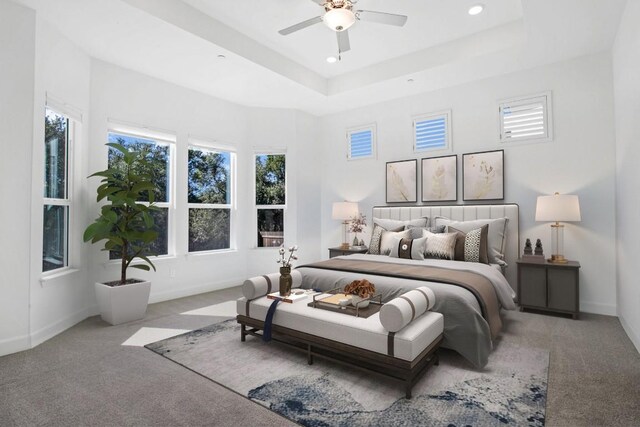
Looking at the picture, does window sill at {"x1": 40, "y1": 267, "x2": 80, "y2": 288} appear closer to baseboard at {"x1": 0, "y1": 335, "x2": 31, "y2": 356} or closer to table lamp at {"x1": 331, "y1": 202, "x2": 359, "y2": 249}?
baseboard at {"x1": 0, "y1": 335, "x2": 31, "y2": 356}

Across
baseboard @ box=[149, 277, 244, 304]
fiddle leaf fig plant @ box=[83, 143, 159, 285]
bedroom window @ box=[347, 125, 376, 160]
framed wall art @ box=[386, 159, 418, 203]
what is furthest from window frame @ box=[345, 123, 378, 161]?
fiddle leaf fig plant @ box=[83, 143, 159, 285]

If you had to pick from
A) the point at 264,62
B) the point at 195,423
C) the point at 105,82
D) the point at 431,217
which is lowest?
the point at 195,423

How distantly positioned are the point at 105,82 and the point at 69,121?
736 millimetres

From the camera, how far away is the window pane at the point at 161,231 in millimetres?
4773

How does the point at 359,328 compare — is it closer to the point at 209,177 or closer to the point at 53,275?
the point at 53,275

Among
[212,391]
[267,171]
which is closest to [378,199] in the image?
[267,171]

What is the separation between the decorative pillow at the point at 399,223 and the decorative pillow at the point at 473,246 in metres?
0.75

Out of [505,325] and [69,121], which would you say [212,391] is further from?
[69,121]

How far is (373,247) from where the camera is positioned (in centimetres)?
474

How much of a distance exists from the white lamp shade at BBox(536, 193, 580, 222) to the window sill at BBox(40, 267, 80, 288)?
5.17 meters

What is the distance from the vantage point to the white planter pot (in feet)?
11.9

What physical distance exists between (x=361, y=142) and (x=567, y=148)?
9.55ft

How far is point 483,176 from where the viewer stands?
4.64m

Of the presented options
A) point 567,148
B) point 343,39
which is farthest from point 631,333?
point 343,39
